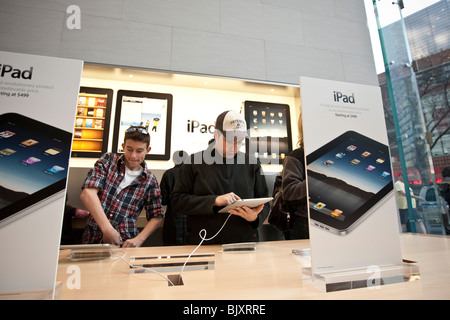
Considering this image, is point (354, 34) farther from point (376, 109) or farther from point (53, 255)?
point (53, 255)

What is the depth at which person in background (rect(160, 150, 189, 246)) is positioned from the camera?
1990 millimetres

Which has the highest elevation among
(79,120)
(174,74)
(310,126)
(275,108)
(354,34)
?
(354,34)

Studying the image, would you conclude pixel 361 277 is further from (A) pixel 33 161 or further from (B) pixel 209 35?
(B) pixel 209 35

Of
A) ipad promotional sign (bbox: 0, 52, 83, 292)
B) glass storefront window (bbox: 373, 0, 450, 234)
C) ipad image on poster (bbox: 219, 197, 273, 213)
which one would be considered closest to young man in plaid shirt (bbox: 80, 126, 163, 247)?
ipad image on poster (bbox: 219, 197, 273, 213)

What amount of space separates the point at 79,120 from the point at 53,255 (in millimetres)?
1663

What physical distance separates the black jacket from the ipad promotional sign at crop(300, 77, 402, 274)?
30.2 inches

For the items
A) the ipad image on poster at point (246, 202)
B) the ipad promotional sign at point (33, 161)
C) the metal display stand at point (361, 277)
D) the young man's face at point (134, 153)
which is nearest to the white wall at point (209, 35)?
the young man's face at point (134, 153)

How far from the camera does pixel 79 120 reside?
6.31ft

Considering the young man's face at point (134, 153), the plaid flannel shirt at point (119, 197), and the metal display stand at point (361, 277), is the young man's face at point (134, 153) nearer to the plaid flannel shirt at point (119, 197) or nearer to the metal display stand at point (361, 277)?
the plaid flannel shirt at point (119, 197)

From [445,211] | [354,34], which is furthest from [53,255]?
[354,34]

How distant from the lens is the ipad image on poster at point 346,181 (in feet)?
2.23

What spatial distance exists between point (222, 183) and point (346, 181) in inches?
35.7

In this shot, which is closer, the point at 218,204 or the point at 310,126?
the point at 310,126
